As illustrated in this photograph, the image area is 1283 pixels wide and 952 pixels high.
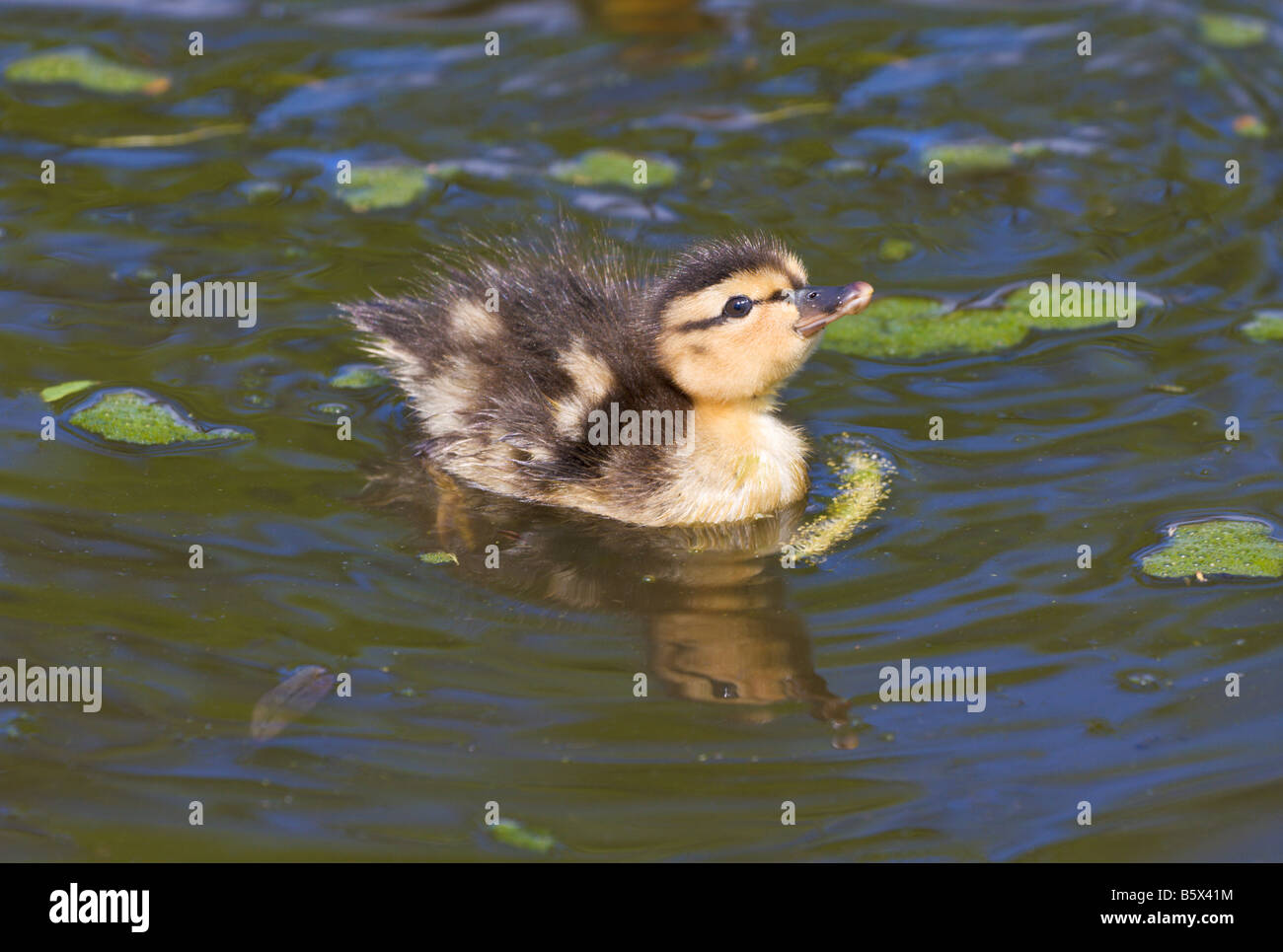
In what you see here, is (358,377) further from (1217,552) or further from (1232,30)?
(1232,30)

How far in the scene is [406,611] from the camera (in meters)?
4.67

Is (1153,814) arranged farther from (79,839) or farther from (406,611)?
(79,839)

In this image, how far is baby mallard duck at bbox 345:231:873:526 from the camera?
510 cm

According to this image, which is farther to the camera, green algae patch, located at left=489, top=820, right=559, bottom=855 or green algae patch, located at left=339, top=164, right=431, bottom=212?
green algae patch, located at left=339, top=164, right=431, bottom=212

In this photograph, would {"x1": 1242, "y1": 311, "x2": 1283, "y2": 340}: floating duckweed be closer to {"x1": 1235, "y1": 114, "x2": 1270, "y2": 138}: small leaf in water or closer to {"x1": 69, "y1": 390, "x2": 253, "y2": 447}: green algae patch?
{"x1": 1235, "y1": 114, "x2": 1270, "y2": 138}: small leaf in water

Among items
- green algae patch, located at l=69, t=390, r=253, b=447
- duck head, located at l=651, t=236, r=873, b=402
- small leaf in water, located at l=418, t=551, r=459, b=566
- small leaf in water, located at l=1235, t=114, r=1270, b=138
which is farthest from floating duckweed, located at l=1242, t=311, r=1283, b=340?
green algae patch, located at l=69, t=390, r=253, b=447

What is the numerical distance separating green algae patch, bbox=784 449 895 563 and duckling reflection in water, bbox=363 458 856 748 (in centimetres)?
7

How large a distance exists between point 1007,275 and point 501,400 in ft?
8.00

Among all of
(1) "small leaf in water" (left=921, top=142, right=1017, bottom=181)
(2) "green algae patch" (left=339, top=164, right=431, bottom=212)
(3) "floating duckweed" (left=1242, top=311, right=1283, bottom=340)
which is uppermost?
(1) "small leaf in water" (left=921, top=142, right=1017, bottom=181)

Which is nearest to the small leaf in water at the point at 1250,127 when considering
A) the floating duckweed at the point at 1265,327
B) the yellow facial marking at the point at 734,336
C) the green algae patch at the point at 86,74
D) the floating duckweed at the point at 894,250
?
the floating duckweed at the point at 1265,327

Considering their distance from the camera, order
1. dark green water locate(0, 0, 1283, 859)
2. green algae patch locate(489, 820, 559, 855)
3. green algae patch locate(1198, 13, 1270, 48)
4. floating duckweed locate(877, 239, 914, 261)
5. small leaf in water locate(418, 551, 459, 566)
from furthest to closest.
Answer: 1. green algae patch locate(1198, 13, 1270, 48)
2. floating duckweed locate(877, 239, 914, 261)
3. small leaf in water locate(418, 551, 459, 566)
4. dark green water locate(0, 0, 1283, 859)
5. green algae patch locate(489, 820, 559, 855)

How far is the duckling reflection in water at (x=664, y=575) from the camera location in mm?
4426
